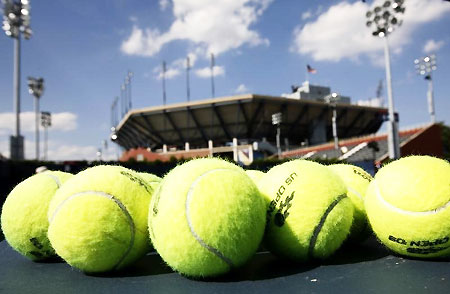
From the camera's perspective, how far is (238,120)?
57.5 meters

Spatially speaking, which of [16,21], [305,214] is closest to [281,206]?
[305,214]

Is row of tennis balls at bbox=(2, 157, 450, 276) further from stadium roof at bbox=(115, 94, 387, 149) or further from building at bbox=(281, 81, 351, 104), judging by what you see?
building at bbox=(281, 81, 351, 104)

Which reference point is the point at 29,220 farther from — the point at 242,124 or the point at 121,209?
the point at 242,124

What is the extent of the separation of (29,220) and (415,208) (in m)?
4.06

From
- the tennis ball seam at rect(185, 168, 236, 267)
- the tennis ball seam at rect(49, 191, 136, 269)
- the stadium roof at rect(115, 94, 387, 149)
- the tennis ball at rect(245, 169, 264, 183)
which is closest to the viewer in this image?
the tennis ball seam at rect(185, 168, 236, 267)

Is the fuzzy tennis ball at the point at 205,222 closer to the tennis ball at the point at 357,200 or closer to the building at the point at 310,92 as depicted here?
the tennis ball at the point at 357,200

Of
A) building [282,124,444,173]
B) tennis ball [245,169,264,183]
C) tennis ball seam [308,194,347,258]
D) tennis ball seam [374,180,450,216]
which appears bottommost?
tennis ball seam [308,194,347,258]

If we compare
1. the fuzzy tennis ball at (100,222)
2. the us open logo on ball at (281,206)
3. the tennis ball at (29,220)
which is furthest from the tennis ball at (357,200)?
the tennis ball at (29,220)

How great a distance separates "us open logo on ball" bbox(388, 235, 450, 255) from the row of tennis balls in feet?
0.04

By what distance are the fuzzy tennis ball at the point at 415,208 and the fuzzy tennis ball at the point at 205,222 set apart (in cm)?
130

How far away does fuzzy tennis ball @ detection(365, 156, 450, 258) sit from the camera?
10.8 feet

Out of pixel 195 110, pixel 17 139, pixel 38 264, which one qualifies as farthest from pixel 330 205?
pixel 195 110

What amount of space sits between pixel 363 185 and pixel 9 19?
114ft

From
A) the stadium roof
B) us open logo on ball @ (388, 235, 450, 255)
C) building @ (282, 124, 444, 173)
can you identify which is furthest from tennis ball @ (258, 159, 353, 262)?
the stadium roof
